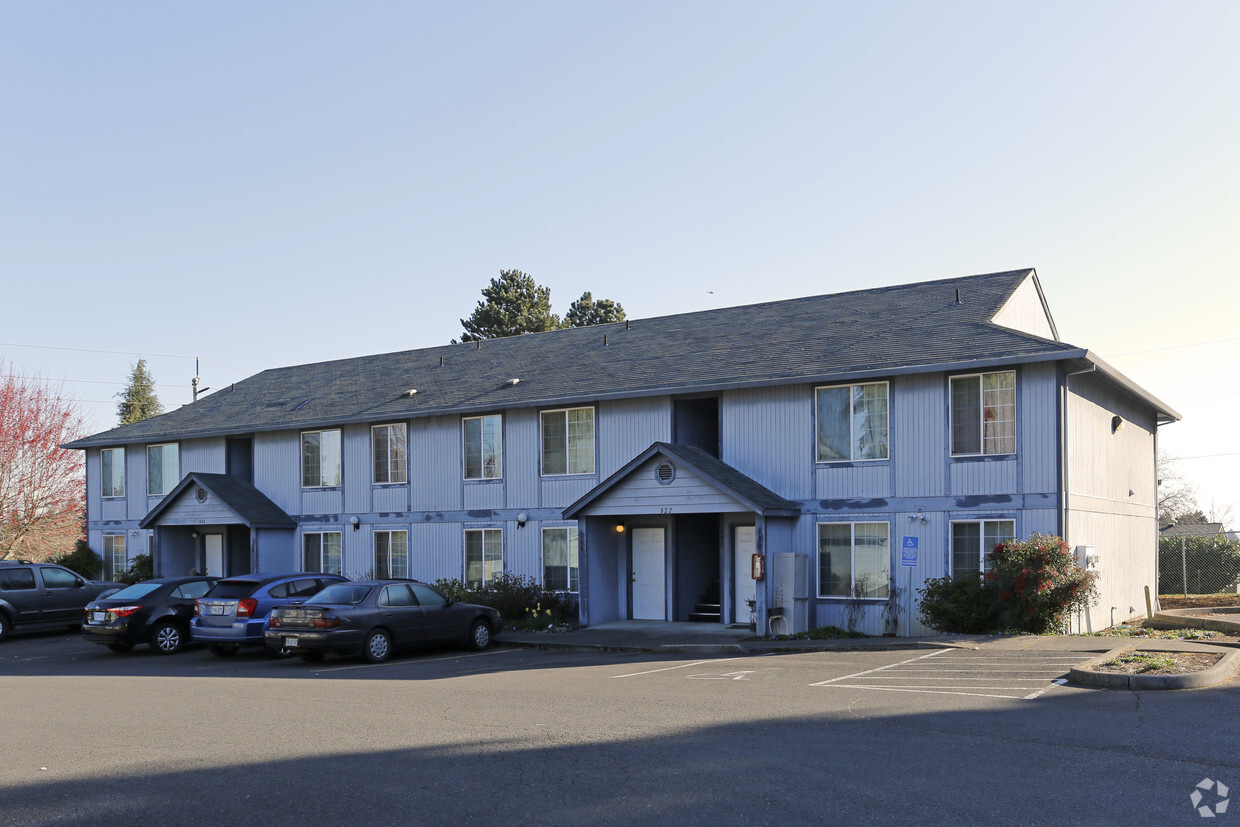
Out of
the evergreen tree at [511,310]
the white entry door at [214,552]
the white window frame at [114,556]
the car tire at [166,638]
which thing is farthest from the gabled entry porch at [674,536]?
the evergreen tree at [511,310]

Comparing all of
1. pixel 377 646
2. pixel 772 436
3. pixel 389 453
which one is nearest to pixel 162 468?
pixel 389 453

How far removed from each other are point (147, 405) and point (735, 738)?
8489 cm

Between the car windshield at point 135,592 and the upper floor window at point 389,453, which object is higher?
the upper floor window at point 389,453

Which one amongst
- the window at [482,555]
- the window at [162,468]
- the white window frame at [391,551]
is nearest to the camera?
the window at [482,555]

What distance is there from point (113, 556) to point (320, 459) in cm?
982

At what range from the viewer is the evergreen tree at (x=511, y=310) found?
6569cm

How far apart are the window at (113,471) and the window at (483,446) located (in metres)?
14.1

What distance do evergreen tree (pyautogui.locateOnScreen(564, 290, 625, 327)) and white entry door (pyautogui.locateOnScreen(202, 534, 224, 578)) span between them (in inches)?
1451

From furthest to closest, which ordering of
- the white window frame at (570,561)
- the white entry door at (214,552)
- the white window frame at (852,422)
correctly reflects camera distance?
the white entry door at (214,552), the white window frame at (570,561), the white window frame at (852,422)

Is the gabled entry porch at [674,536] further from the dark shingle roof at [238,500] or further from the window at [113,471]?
the window at [113,471]

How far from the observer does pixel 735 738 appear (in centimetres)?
1029

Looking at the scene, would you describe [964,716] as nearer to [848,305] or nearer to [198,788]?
[198,788]

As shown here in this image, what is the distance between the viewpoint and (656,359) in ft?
85.9

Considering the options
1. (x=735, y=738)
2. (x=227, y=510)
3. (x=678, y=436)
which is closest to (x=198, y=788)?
(x=735, y=738)
